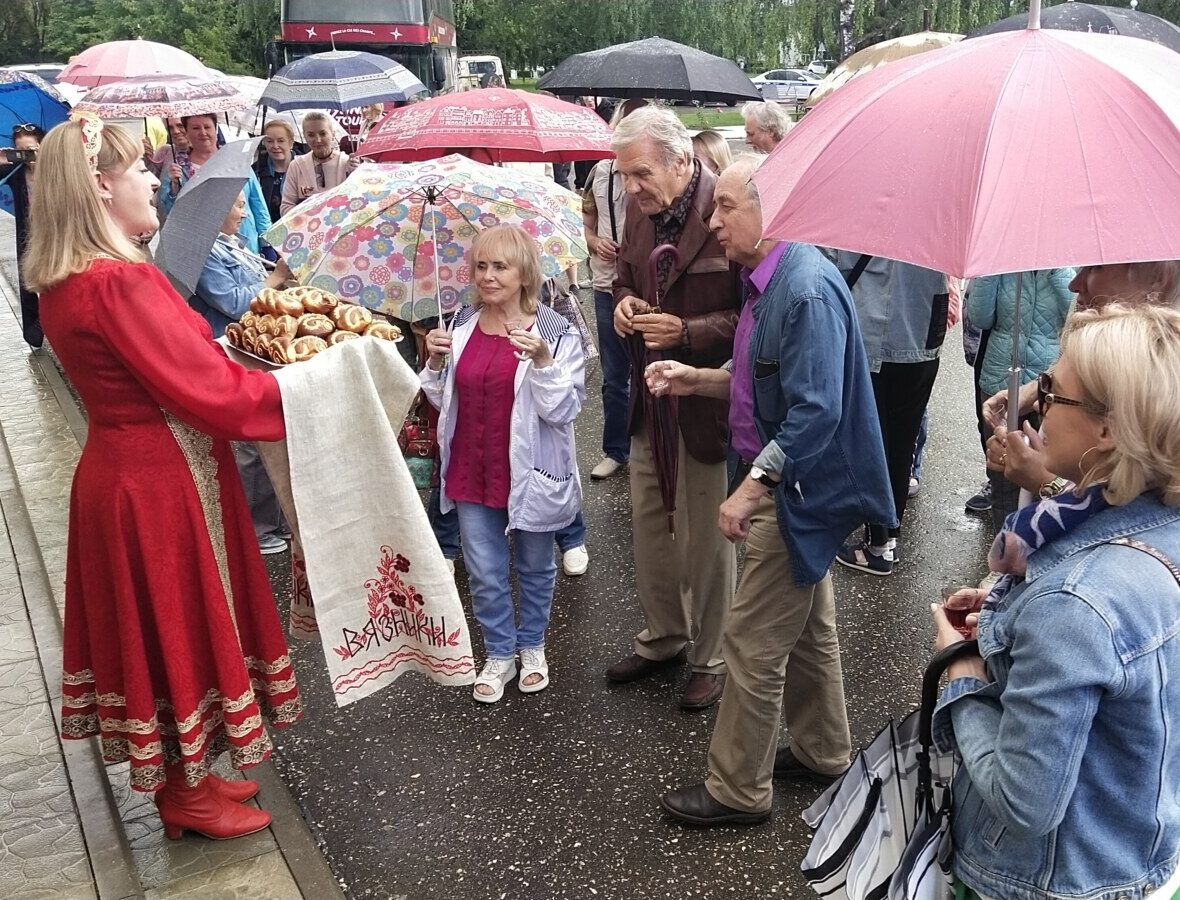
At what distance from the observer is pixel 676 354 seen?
3.58m

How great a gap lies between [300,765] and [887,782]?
2236mm

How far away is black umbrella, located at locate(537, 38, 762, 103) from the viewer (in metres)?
6.76

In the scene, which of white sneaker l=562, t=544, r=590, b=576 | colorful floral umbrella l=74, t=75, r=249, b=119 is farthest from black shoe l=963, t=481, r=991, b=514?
colorful floral umbrella l=74, t=75, r=249, b=119

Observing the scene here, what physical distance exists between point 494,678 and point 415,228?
5.87ft

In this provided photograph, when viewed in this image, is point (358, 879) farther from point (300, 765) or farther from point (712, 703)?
point (712, 703)

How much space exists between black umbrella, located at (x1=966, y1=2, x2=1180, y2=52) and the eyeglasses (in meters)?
3.55

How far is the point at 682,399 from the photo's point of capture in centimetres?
354

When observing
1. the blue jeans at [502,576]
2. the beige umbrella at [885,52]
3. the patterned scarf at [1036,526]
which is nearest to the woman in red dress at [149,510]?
the blue jeans at [502,576]

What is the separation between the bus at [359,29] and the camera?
50.4 ft

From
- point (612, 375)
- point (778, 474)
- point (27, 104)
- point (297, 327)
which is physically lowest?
point (612, 375)

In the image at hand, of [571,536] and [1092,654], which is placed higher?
[1092,654]

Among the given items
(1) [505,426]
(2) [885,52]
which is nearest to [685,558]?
(1) [505,426]

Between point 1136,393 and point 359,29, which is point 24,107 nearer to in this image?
point 359,29

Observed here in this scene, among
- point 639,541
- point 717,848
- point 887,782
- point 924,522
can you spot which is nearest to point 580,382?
point 639,541
